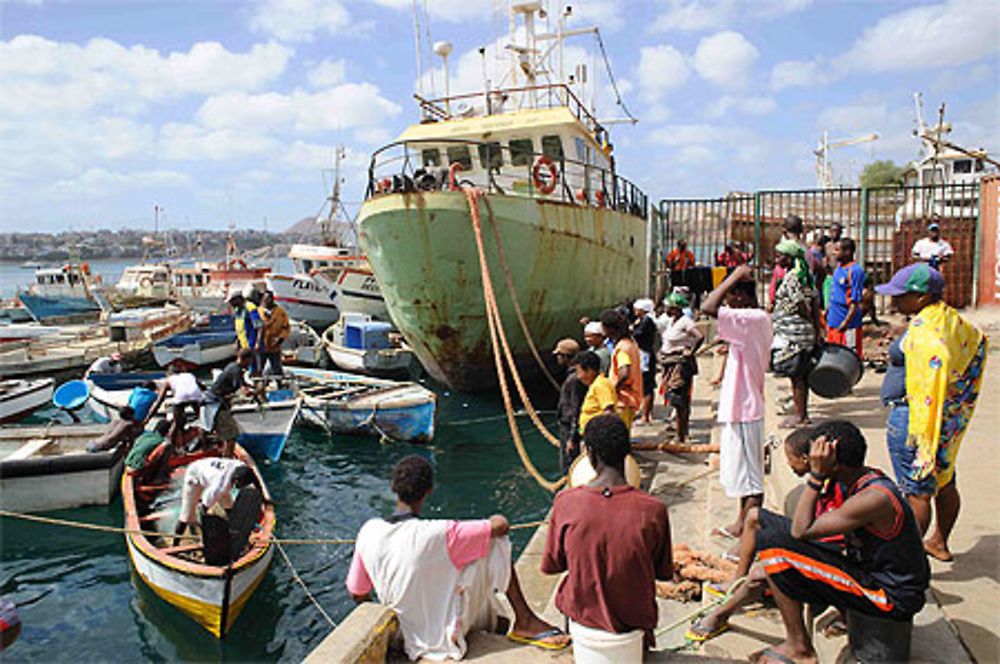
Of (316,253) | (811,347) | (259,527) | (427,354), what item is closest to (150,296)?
(316,253)

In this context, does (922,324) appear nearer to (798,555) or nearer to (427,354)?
(798,555)

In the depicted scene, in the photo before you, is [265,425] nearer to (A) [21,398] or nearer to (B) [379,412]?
(B) [379,412]

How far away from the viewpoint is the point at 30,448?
9383mm

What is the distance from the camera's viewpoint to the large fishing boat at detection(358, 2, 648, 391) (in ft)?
37.4

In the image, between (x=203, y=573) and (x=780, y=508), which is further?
(x=203, y=573)

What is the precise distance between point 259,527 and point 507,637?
143 inches

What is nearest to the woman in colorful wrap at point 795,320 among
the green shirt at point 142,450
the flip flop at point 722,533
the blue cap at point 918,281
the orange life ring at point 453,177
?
the flip flop at point 722,533

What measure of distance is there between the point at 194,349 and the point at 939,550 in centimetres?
1916

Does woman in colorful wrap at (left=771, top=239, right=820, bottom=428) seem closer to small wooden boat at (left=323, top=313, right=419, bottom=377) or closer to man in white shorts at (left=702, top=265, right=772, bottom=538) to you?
man in white shorts at (left=702, top=265, right=772, bottom=538)

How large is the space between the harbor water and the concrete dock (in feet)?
7.05

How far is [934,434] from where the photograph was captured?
3.32 meters

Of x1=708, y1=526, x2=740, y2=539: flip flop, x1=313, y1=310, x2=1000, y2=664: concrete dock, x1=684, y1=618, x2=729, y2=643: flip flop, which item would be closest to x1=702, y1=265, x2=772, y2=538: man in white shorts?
x1=708, y1=526, x2=740, y2=539: flip flop

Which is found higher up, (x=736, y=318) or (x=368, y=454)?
(x=736, y=318)

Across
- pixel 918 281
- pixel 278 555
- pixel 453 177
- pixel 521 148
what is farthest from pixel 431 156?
pixel 918 281
